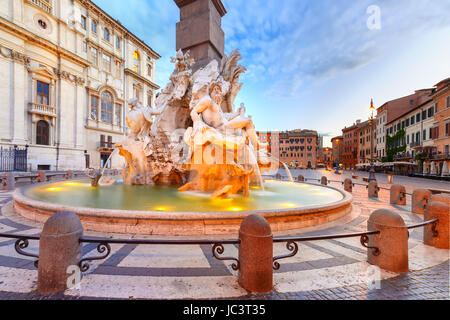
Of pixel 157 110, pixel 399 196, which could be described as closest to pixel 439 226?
pixel 399 196

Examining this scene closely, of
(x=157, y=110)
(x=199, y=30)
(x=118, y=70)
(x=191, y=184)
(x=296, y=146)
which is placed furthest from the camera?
(x=296, y=146)

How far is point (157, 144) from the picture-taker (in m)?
10.7

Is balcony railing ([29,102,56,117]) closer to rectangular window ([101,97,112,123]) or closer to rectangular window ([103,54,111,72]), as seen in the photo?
rectangular window ([101,97,112,123])

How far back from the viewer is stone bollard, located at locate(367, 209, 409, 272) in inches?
122

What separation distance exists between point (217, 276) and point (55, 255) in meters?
2.02

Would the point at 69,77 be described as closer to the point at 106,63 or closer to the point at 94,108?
the point at 94,108

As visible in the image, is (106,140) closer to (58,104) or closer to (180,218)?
(58,104)

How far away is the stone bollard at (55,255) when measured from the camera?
2453mm

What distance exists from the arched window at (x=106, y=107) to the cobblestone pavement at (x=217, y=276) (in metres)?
36.1

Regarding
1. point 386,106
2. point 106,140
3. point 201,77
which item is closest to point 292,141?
point 386,106

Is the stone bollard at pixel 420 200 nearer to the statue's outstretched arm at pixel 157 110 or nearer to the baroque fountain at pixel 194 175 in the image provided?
the baroque fountain at pixel 194 175

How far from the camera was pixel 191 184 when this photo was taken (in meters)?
8.84

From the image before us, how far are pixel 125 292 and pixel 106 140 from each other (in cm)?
3766

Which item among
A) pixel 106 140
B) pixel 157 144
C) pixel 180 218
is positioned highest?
pixel 106 140
